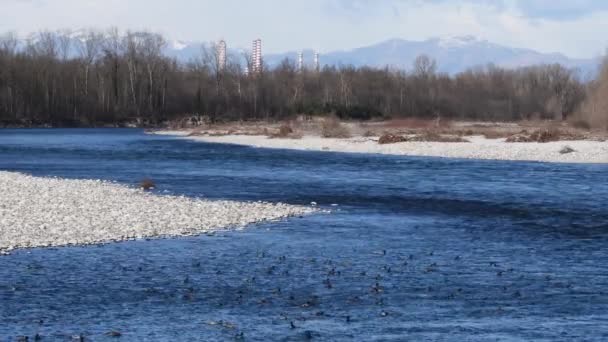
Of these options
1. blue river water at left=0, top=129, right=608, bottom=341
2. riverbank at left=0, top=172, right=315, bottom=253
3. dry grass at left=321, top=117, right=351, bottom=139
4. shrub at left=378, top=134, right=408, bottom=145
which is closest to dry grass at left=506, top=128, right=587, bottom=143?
shrub at left=378, top=134, right=408, bottom=145

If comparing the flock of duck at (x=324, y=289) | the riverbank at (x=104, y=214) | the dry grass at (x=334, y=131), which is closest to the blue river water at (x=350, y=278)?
the flock of duck at (x=324, y=289)

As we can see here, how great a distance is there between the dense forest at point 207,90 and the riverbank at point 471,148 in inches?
2067

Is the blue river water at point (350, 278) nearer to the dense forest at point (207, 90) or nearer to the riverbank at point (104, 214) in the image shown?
the riverbank at point (104, 214)

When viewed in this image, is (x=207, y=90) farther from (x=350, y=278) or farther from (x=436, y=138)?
(x=350, y=278)

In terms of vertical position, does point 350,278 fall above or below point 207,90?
below

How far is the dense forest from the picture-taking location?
146500 millimetres

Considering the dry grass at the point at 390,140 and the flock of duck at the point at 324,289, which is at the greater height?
the dry grass at the point at 390,140

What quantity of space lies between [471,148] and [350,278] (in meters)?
49.3

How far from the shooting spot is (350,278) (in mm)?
19328

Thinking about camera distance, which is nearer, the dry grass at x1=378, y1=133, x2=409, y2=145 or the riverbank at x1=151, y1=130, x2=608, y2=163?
the riverbank at x1=151, y1=130, x2=608, y2=163

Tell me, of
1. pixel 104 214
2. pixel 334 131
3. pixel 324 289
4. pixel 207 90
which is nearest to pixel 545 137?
pixel 334 131

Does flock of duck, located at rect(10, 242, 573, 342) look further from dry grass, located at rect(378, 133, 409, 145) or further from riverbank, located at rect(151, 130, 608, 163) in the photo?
dry grass, located at rect(378, 133, 409, 145)

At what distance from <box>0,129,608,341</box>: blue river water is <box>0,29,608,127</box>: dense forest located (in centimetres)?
10378

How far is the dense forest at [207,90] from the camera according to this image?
481 ft
